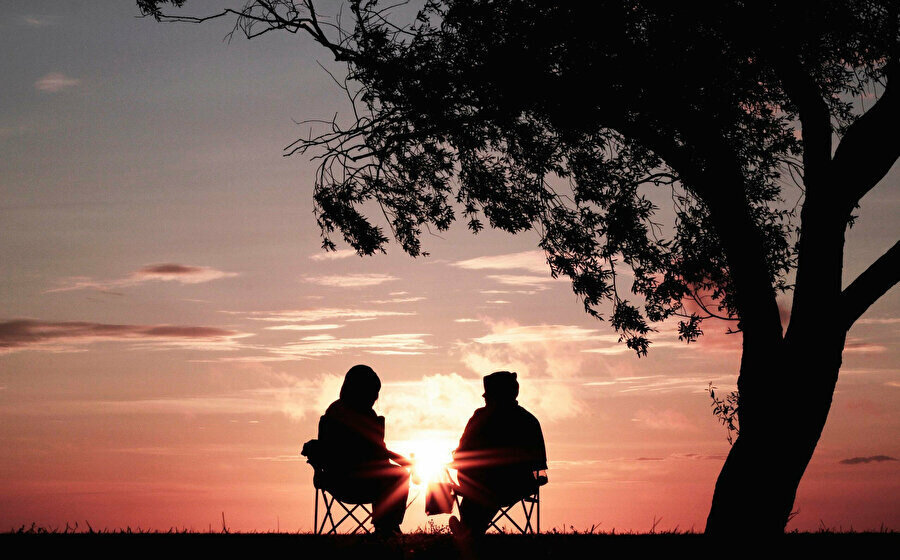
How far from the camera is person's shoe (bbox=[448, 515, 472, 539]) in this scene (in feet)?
31.2

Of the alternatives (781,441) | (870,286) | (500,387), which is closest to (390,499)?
(500,387)

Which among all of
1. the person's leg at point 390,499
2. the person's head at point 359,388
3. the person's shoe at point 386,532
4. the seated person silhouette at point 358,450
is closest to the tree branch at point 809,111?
the person's head at point 359,388

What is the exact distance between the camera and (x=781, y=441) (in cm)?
958

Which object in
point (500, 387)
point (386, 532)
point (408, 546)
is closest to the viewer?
point (408, 546)

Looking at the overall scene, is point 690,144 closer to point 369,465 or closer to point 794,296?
point 794,296

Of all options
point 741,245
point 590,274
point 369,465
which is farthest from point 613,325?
point 369,465

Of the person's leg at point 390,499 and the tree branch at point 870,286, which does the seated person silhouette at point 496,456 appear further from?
the tree branch at point 870,286

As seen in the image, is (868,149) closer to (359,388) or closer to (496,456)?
(496,456)

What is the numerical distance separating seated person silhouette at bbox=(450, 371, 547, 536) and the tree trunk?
7.06 feet

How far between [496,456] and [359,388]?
1.63 metres

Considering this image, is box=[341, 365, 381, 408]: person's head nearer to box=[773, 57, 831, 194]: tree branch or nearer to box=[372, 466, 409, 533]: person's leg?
box=[372, 466, 409, 533]: person's leg

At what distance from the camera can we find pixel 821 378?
9633 mm

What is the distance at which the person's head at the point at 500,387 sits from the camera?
31.2 ft

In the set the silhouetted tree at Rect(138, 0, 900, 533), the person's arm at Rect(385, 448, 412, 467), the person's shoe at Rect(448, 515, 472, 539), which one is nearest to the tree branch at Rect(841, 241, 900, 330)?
the silhouetted tree at Rect(138, 0, 900, 533)
